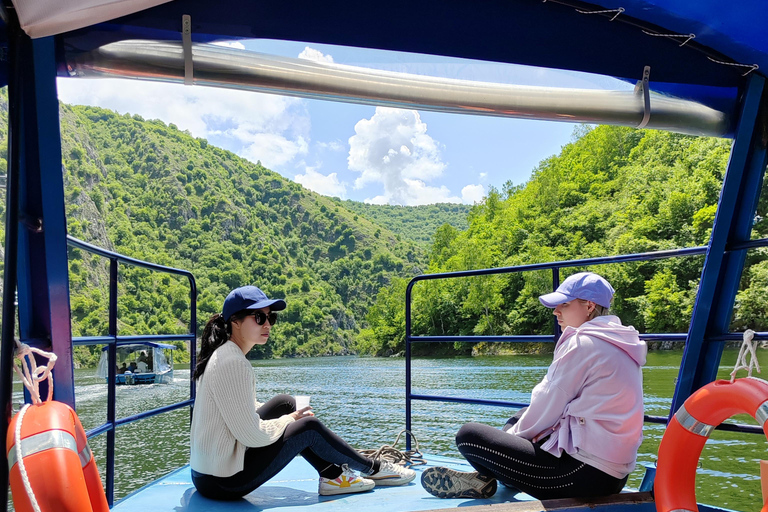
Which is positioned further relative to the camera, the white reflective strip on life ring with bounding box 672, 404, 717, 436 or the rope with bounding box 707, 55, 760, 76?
the rope with bounding box 707, 55, 760, 76

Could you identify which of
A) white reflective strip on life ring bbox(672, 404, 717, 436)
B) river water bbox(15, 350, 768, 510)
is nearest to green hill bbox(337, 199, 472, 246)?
river water bbox(15, 350, 768, 510)

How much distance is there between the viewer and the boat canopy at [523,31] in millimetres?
1897

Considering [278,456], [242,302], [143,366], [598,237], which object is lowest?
[143,366]

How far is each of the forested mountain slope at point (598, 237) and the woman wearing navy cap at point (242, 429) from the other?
26394 millimetres

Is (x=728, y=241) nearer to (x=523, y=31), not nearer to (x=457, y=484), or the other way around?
(x=523, y=31)

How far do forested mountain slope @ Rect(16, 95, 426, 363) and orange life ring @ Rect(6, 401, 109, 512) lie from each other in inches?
1974

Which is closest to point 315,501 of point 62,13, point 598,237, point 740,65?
point 62,13

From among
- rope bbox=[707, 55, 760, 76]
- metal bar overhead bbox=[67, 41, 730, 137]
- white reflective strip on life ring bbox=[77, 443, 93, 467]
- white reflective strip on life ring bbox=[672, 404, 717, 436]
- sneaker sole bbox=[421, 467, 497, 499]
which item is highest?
rope bbox=[707, 55, 760, 76]

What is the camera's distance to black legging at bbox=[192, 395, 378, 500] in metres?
2.19

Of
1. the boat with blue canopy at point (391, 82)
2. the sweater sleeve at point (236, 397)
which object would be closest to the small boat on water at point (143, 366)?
the sweater sleeve at point (236, 397)

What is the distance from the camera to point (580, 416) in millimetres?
1860

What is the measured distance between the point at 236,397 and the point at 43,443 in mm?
831

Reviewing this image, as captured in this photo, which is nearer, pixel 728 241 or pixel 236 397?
pixel 236 397

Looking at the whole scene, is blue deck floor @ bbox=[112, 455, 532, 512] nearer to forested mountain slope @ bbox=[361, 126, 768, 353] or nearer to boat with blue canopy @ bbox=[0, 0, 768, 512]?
boat with blue canopy @ bbox=[0, 0, 768, 512]
